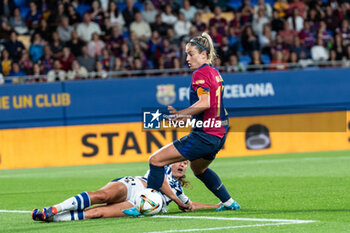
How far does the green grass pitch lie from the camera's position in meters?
7.98

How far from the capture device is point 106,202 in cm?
899

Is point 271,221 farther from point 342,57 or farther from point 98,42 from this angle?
point 342,57

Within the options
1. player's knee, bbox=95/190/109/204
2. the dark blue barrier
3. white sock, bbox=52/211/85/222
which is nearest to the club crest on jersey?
the dark blue barrier

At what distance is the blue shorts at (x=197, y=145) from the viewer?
28.1 ft

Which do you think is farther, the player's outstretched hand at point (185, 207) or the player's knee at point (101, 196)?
the player's outstretched hand at point (185, 207)

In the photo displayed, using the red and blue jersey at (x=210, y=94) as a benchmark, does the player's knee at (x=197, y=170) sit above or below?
below

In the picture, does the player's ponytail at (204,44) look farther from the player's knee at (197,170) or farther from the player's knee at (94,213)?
the player's knee at (94,213)

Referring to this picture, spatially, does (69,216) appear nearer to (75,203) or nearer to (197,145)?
(75,203)

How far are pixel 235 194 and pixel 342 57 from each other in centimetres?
1203

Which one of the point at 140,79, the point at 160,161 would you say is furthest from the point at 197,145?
the point at 140,79

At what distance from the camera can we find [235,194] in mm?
11641

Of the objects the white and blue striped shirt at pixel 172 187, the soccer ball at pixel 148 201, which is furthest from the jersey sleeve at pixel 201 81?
the soccer ball at pixel 148 201

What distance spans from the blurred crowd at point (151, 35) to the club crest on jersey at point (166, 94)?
3.00 ft

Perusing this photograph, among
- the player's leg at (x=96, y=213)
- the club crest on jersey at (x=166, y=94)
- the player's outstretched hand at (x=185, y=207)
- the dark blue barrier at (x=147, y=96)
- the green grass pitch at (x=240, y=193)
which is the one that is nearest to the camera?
the green grass pitch at (x=240, y=193)
